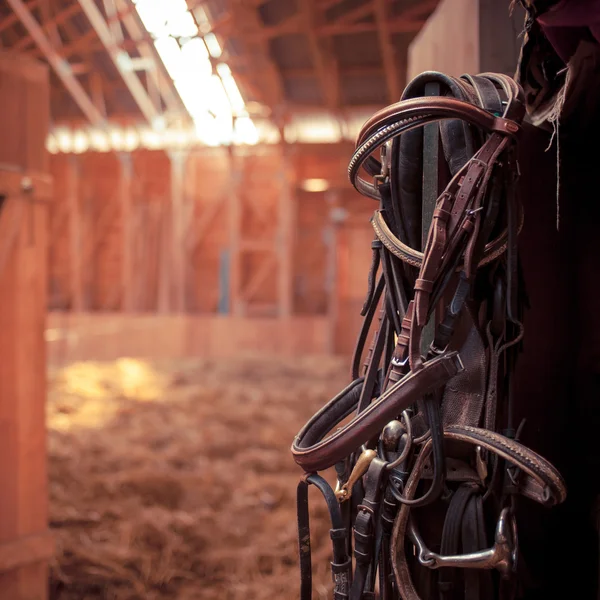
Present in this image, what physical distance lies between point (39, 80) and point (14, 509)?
58.0 inches

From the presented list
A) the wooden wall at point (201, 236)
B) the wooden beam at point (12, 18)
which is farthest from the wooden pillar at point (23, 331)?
the wooden wall at point (201, 236)

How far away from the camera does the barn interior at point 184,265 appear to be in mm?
2182

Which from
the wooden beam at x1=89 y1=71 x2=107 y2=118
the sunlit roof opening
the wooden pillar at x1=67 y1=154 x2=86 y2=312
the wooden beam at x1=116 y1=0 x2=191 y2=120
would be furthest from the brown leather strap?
the wooden pillar at x1=67 y1=154 x2=86 y2=312

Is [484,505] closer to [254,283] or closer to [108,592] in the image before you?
[108,592]

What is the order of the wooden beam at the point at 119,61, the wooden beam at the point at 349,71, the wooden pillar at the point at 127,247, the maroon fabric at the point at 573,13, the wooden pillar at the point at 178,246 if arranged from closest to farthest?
the maroon fabric at the point at 573,13 → the wooden beam at the point at 119,61 → the wooden beam at the point at 349,71 → the wooden pillar at the point at 178,246 → the wooden pillar at the point at 127,247

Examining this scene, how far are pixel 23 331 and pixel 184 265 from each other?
6036 mm

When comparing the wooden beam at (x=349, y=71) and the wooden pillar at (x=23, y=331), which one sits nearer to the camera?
the wooden pillar at (x=23, y=331)

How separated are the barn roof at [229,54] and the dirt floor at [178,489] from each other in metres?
3.02

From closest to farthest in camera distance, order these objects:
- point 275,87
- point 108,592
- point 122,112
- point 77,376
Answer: point 108,592
point 77,376
point 275,87
point 122,112

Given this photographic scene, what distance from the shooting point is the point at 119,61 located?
675cm

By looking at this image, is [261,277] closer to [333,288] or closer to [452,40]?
[333,288]

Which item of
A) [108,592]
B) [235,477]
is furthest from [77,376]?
[108,592]

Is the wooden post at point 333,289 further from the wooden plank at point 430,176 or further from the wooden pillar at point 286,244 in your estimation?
the wooden plank at point 430,176

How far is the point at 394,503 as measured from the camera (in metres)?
1.12
